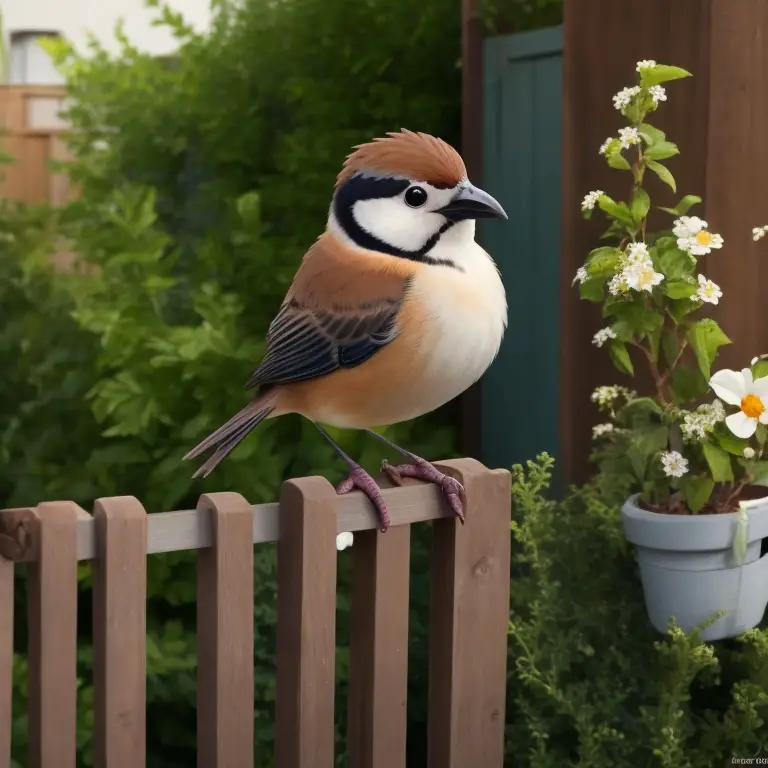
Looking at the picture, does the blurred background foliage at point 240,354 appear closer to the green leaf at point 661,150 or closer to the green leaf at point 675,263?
the green leaf at point 675,263

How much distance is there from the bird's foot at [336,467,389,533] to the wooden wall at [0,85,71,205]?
7.89 feet

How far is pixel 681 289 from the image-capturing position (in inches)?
76.7

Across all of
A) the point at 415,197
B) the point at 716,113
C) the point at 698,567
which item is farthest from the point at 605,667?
the point at 415,197

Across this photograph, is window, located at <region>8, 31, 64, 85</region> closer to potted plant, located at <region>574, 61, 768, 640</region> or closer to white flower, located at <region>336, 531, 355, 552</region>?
potted plant, located at <region>574, 61, 768, 640</region>

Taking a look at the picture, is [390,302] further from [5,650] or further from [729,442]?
[729,442]

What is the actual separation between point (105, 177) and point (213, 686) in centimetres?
204

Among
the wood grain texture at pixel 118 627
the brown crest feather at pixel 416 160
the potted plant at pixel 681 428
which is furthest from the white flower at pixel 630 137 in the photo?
the wood grain texture at pixel 118 627

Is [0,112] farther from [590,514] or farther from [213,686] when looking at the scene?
[213,686]

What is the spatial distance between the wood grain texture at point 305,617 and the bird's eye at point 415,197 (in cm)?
33

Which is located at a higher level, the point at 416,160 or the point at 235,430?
the point at 416,160

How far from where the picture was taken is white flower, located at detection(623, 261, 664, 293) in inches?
75.4

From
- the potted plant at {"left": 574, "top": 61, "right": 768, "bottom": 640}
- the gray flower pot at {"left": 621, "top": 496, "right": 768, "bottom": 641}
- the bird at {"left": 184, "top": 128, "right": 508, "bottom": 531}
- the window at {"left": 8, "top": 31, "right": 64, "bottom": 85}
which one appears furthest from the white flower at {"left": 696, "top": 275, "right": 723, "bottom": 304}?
the window at {"left": 8, "top": 31, "right": 64, "bottom": 85}

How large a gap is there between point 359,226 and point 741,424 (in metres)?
0.83

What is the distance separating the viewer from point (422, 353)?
1.37 meters
